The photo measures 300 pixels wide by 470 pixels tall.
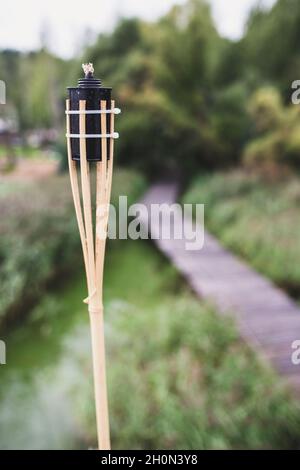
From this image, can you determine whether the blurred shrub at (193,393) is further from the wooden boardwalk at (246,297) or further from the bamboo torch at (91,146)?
the bamboo torch at (91,146)

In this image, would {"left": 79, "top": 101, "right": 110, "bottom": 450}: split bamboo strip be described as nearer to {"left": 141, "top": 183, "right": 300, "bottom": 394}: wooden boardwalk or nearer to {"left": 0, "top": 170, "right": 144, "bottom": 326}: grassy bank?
{"left": 141, "top": 183, "right": 300, "bottom": 394}: wooden boardwalk

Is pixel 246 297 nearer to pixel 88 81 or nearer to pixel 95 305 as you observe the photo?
pixel 95 305

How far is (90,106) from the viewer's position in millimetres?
802

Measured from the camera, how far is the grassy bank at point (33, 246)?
315 cm

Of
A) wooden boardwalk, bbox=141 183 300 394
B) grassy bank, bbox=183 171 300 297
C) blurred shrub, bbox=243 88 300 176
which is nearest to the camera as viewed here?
wooden boardwalk, bbox=141 183 300 394

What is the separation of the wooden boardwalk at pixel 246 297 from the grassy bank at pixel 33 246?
2.89 ft

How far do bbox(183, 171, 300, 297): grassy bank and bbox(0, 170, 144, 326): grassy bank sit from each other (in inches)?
60.6

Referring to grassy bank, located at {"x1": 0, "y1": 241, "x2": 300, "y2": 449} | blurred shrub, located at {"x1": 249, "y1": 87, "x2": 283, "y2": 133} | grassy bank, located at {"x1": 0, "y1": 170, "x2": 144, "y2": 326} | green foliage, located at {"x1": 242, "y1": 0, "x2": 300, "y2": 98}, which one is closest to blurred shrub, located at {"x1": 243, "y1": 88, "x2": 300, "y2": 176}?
blurred shrub, located at {"x1": 249, "y1": 87, "x2": 283, "y2": 133}

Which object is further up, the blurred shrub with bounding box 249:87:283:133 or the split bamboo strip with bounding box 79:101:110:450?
the blurred shrub with bounding box 249:87:283:133

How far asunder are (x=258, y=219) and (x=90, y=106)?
3856mm

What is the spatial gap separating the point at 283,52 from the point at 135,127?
237cm

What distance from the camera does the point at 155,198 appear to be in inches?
236

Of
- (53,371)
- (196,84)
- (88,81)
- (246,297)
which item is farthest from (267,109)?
(88,81)

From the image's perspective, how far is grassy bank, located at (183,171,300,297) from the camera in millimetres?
3487
